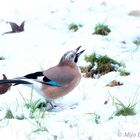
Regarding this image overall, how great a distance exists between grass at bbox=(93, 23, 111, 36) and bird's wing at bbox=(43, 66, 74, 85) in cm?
181

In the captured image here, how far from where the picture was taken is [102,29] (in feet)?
19.8

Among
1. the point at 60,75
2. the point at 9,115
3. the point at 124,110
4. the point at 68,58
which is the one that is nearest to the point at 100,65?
the point at 68,58

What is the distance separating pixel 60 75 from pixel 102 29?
191 cm

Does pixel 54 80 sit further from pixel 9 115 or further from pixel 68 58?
pixel 9 115

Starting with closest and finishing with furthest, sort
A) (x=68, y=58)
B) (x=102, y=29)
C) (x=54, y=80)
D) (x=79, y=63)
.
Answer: (x=54, y=80) → (x=68, y=58) → (x=79, y=63) → (x=102, y=29)

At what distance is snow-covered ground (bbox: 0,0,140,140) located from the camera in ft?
12.3

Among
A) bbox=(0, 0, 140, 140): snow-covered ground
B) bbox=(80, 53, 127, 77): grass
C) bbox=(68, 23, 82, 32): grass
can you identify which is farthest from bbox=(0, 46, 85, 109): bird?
bbox=(68, 23, 82, 32): grass

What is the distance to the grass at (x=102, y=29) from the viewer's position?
6.02 meters

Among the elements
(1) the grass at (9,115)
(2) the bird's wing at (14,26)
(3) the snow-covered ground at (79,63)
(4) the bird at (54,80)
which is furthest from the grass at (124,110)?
(2) the bird's wing at (14,26)

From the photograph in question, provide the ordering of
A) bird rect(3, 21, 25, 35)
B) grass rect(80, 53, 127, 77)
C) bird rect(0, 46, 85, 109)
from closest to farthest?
1. bird rect(0, 46, 85, 109)
2. grass rect(80, 53, 127, 77)
3. bird rect(3, 21, 25, 35)

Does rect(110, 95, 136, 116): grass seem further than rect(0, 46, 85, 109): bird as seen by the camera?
No

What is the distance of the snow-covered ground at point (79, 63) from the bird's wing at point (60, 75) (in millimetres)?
219

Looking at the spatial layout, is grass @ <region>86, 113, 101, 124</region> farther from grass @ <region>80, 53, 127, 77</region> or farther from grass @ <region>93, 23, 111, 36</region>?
grass @ <region>93, 23, 111, 36</region>

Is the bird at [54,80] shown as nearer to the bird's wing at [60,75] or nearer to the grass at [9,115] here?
the bird's wing at [60,75]
